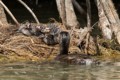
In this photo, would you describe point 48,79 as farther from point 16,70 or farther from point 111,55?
point 111,55

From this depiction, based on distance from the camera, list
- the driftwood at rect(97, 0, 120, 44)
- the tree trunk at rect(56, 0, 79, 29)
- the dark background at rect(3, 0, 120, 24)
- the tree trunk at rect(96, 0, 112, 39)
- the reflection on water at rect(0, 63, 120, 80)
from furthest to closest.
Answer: the dark background at rect(3, 0, 120, 24) < the tree trunk at rect(56, 0, 79, 29) < the tree trunk at rect(96, 0, 112, 39) < the driftwood at rect(97, 0, 120, 44) < the reflection on water at rect(0, 63, 120, 80)

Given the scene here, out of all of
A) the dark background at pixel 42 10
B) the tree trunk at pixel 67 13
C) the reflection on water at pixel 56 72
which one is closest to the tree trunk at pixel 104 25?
the tree trunk at pixel 67 13

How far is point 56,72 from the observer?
9.73 meters

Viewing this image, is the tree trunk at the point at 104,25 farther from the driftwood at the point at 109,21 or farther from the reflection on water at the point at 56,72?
the reflection on water at the point at 56,72

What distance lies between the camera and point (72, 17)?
1451cm

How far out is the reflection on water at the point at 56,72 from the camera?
9.12 m

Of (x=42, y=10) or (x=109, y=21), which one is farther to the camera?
(x=42, y=10)

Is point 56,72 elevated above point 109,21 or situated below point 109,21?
below

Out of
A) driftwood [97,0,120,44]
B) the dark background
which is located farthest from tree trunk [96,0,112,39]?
the dark background

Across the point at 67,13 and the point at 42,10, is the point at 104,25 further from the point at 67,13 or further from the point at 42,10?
the point at 42,10

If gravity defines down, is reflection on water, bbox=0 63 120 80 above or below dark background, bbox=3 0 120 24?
below

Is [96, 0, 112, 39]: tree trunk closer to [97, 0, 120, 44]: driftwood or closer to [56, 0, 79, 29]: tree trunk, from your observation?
[97, 0, 120, 44]: driftwood

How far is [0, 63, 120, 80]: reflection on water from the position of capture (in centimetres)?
912

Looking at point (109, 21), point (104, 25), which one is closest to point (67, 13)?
point (104, 25)
